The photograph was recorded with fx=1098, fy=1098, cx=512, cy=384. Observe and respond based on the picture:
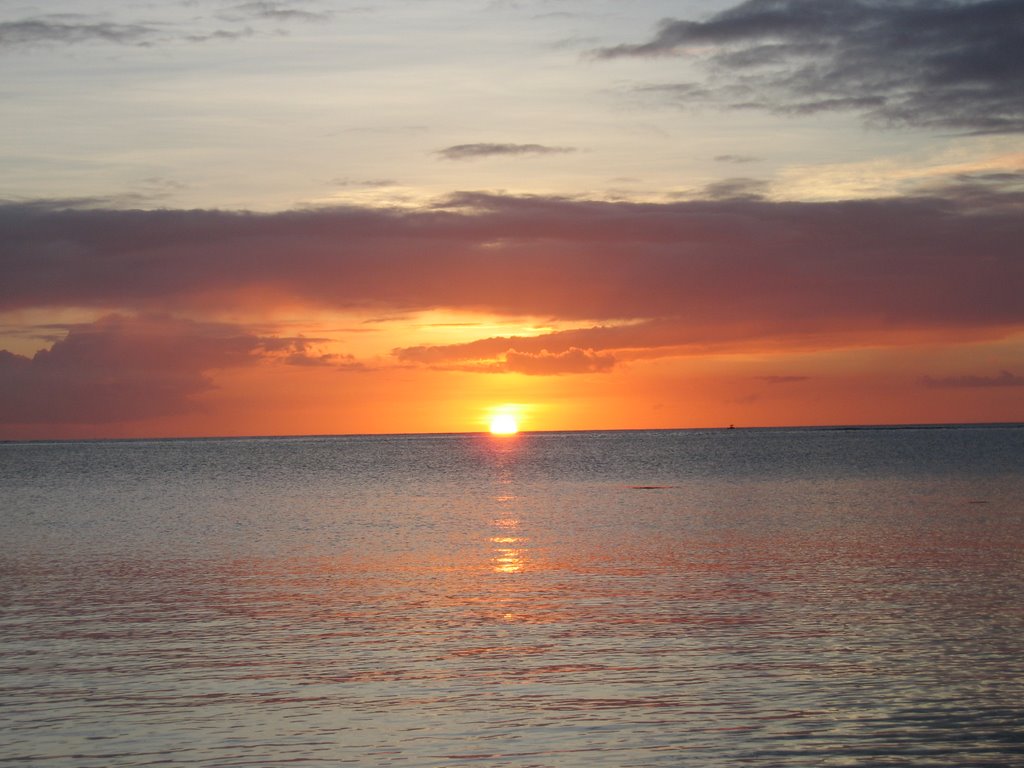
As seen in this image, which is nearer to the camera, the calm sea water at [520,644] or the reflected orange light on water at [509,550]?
the calm sea water at [520,644]

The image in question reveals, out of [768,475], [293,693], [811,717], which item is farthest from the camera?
[768,475]

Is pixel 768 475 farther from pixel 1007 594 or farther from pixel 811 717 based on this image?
pixel 811 717

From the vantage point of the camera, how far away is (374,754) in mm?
17891

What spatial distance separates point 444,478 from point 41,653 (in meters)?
95.0

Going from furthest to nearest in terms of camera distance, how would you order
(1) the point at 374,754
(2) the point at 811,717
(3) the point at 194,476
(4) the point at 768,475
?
1. (3) the point at 194,476
2. (4) the point at 768,475
3. (2) the point at 811,717
4. (1) the point at 374,754

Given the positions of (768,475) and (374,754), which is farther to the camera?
(768,475)

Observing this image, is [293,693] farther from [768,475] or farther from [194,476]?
[194,476]

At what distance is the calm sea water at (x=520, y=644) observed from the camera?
18391mm

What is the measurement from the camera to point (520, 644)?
2581 cm

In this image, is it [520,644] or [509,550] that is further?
[509,550]

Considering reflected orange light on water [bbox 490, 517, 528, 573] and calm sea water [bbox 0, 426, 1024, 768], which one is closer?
calm sea water [bbox 0, 426, 1024, 768]

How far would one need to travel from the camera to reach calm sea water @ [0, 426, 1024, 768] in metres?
18.4

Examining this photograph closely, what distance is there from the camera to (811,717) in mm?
19484

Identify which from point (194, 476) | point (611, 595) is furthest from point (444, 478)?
point (611, 595)
